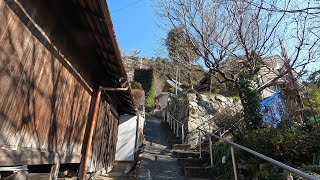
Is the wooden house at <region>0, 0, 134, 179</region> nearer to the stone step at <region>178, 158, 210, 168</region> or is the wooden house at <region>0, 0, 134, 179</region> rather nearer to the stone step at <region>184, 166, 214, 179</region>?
the stone step at <region>184, 166, 214, 179</region>

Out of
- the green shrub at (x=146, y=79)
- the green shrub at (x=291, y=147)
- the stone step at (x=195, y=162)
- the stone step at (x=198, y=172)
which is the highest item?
the green shrub at (x=146, y=79)

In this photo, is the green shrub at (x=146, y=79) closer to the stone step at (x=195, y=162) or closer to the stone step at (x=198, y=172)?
the stone step at (x=195, y=162)

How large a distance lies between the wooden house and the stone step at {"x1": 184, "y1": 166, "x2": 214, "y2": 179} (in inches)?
115

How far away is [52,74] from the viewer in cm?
355

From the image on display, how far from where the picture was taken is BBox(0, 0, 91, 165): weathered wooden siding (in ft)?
8.09

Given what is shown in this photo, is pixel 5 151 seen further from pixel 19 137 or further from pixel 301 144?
pixel 301 144

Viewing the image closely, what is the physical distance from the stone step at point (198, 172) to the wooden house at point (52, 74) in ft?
9.56

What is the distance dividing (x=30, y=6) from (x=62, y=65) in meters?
1.25

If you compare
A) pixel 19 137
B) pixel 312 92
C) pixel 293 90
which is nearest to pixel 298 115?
pixel 293 90

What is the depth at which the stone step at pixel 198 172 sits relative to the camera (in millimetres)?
6617

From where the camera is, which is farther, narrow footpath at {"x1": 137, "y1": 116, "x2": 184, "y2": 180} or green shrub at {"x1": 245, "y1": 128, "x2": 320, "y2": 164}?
narrow footpath at {"x1": 137, "y1": 116, "x2": 184, "y2": 180}

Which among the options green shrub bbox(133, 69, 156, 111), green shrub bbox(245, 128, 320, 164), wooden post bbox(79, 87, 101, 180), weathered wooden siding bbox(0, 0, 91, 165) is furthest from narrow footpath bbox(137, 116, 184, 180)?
green shrub bbox(133, 69, 156, 111)

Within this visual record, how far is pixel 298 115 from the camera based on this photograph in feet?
28.1

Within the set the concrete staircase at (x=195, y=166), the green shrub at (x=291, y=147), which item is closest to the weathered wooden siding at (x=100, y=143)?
the concrete staircase at (x=195, y=166)
